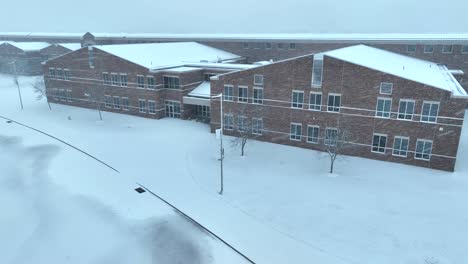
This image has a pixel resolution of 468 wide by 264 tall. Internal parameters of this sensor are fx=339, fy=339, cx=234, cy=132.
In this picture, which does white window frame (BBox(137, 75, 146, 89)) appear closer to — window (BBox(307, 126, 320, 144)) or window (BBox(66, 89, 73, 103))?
window (BBox(66, 89, 73, 103))

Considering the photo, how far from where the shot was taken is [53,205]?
24.0 metres

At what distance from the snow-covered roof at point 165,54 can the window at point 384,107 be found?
27752mm

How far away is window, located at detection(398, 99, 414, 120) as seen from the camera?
28.9 meters

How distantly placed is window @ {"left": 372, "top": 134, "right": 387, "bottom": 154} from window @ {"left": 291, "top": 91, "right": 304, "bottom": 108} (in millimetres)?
7526

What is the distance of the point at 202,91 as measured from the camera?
44094 mm

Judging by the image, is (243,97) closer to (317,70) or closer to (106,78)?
(317,70)

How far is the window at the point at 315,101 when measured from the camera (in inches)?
1281

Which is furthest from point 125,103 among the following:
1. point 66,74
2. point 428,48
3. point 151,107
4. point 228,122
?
point 428,48

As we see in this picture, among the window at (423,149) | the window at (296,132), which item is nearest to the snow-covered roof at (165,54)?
the window at (296,132)

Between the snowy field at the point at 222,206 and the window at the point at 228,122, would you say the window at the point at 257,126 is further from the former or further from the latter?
the window at the point at 228,122

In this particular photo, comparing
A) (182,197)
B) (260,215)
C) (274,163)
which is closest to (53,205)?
(182,197)

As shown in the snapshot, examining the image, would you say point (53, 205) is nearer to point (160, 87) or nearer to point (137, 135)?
Answer: point (137, 135)

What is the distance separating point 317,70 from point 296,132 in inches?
259

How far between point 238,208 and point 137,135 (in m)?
19.7
